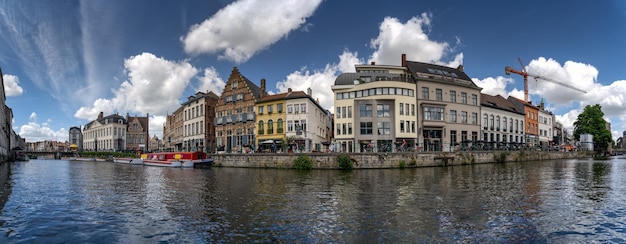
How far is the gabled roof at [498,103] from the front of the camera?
5847cm

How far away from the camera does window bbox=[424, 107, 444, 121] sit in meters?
48.8

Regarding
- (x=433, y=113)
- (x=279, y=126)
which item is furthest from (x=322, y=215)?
(x=433, y=113)

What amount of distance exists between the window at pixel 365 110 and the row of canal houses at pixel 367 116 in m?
0.03

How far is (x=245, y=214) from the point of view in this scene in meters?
12.9

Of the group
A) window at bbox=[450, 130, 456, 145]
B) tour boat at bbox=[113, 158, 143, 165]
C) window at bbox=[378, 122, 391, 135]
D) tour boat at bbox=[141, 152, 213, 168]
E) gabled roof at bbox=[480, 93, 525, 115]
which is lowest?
tour boat at bbox=[113, 158, 143, 165]

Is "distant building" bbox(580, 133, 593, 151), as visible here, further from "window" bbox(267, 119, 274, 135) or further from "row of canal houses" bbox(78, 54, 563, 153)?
"window" bbox(267, 119, 274, 135)

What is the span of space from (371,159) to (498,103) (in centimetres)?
3813

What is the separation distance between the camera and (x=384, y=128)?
153 ft

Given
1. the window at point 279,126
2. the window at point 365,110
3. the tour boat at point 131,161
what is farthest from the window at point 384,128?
the tour boat at point 131,161

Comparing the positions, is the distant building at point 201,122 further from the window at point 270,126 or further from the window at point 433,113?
the window at point 433,113

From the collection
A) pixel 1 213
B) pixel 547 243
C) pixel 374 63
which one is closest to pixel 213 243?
pixel 547 243

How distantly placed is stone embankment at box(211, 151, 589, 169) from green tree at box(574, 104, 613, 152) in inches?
1521

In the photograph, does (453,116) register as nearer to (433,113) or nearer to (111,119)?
(433,113)

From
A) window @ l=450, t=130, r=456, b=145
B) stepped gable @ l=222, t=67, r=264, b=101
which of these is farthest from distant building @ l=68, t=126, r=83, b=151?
window @ l=450, t=130, r=456, b=145
